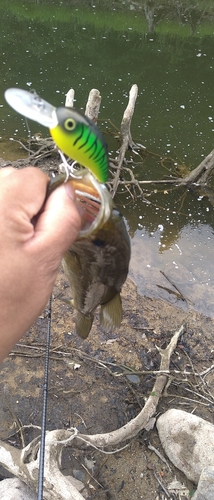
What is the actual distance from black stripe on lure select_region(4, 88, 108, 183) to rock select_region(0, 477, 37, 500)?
2.67 meters

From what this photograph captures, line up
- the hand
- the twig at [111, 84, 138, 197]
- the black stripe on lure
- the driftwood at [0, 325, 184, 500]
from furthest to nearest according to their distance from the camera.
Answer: the twig at [111, 84, 138, 197], the driftwood at [0, 325, 184, 500], the hand, the black stripe on lure

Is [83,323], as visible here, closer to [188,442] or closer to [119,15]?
[188,442]

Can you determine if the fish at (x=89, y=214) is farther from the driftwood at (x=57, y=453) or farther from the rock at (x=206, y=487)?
the rock at (x=206, y=487)

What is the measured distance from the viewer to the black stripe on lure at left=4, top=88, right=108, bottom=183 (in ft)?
3.70

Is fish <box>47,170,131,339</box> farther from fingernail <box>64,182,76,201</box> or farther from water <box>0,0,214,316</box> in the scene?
water <box>0,0,214,316</box>

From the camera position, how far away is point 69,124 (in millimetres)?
1219

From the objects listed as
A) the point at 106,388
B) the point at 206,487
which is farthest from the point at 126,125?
the point at 206,487

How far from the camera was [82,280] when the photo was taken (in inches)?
78.8

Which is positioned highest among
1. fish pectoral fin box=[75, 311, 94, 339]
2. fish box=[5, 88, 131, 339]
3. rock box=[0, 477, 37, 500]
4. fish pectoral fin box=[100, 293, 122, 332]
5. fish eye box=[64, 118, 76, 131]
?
fish eye box=[64, 118, 76, 131]

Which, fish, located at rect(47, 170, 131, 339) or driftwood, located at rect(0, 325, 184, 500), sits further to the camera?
driftwood, located at rect(0, 325, 184, 500)

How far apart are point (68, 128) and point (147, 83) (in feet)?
37.3

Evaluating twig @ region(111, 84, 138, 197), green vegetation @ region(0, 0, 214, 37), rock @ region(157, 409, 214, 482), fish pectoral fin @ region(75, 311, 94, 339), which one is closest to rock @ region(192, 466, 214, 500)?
rock @ region(157, 409, 214, 482)

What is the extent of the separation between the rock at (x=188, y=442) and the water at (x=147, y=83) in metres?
2.06

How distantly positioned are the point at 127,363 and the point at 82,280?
8.33 feet
